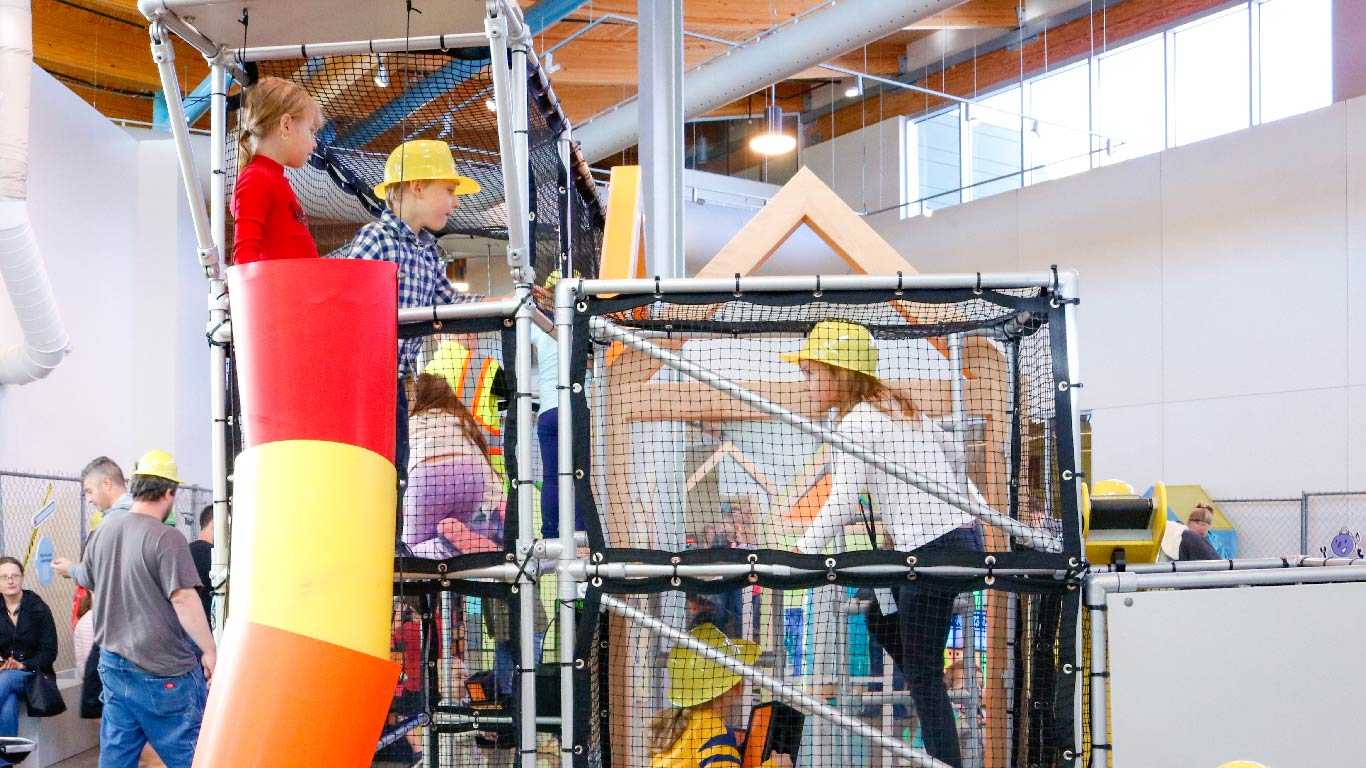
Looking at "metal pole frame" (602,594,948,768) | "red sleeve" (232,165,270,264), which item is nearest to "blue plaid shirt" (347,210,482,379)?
"red sleeve" (232,165,270,264)

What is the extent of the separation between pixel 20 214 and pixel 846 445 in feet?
22.3

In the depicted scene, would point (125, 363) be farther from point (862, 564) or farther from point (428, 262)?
point (862, 564)

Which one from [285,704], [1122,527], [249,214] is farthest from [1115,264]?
[285,704]

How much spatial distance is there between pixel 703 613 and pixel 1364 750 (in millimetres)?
2045

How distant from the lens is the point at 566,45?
12.8 metres

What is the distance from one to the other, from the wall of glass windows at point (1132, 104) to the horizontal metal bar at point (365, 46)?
10.6 meters

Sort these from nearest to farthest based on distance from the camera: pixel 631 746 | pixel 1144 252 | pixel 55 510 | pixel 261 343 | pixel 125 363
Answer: pixel 261 343 → pixel 631 746 → pixel 55 510 → pixel 125 363 → pixel 1144 252

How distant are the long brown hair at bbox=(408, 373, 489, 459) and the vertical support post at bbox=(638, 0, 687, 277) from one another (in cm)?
356

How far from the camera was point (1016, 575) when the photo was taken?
10.3 ft

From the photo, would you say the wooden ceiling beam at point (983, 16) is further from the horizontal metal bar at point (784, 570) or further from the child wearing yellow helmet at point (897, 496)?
the horizontal metal bar at point (784, 570)

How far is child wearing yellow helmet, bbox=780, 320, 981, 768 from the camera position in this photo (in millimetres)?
3304

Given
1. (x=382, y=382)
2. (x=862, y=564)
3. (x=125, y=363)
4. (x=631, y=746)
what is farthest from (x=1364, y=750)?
(x=125, y=363)

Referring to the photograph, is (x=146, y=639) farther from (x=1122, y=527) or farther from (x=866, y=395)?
(x=1122, y=527)

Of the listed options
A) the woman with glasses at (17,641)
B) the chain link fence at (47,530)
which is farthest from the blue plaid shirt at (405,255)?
the chain link fence at (47,530)
